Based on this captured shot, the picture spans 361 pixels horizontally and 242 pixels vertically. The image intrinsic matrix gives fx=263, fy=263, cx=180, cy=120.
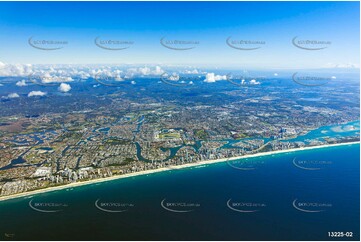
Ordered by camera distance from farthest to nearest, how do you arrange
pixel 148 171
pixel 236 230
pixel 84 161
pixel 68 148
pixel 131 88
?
pixel 131 88, pixel 68 148, pixel 84 161, pixel 148 171, pixel 236 230

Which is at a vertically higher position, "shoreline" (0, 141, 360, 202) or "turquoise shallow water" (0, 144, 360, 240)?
"shoreline" (0, 141, 360, 202)

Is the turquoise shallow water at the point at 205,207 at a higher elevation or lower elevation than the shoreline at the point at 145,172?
lower

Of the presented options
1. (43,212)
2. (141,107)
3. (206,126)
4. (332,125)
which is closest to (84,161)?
(43,212)

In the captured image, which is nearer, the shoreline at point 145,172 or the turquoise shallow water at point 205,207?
the turquoise shallow water at point 205,207

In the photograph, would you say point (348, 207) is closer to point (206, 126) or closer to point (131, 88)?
point (206, 126)

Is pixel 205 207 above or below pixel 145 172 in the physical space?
below

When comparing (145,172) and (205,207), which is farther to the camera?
(145,172)

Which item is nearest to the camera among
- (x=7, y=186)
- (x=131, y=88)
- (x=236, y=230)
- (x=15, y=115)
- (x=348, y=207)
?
(x=236, y=230)

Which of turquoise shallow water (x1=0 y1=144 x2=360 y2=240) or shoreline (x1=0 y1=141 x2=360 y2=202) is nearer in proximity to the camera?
turquoise shallow water (x1=0 y1=144 x2=360 y2=240)
